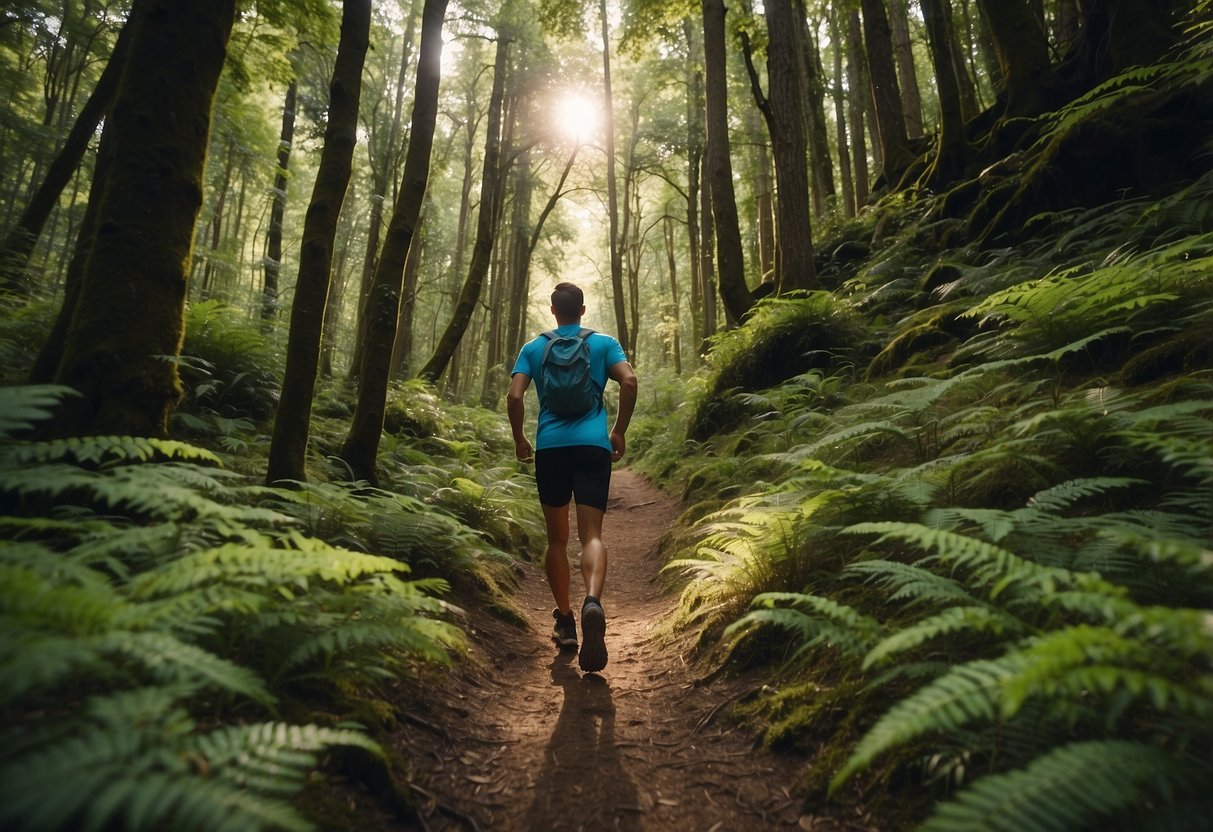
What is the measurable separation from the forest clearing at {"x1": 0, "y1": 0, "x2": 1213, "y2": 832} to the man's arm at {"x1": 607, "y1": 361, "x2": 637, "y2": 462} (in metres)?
0.03

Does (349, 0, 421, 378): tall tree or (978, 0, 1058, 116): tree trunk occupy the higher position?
(349, 0, 421, 378): tall tree

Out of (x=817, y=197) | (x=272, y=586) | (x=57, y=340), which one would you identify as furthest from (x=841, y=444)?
(x=817, y=197)

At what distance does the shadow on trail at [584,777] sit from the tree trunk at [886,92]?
12821mm

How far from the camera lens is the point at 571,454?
3.88 m

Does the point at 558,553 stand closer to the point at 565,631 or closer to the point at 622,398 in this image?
the point at 565,631

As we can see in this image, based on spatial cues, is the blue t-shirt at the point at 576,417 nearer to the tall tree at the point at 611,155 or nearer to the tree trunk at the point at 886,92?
the tree trunk at the point at 886,92

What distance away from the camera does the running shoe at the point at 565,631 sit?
13.1 ft

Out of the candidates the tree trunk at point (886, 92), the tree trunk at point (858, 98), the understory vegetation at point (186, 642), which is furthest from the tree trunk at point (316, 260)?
the tree trunk at point (858, 98)

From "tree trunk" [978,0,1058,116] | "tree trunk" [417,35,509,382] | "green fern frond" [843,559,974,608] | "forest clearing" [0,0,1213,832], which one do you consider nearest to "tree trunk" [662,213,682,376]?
"tree trunk" [417,35,509,382]

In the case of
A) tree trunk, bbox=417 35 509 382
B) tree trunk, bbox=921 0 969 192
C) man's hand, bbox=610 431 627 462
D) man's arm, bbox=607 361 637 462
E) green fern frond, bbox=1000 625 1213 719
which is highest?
tree trunk, bbox=921 0 969 192

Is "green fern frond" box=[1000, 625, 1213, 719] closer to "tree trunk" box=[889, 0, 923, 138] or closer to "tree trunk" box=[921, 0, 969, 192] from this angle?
"tree trunk" box=[921, 0, 969, 192]

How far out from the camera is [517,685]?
3426mm

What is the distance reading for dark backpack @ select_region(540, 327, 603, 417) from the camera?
153 inches

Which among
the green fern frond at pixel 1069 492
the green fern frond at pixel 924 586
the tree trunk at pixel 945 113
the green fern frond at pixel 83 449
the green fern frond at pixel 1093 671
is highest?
the tree trunk at pixel 945 113
